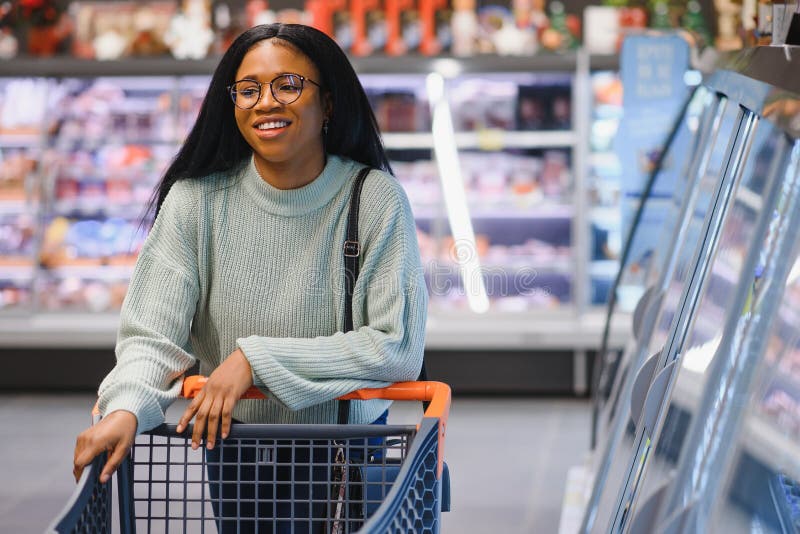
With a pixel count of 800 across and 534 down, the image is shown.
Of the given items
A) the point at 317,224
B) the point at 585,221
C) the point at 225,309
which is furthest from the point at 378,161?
the point at 585,221

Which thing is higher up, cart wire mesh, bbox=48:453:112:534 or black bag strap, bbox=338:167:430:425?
Answer: black bag strap, bbox=338:167:430:425

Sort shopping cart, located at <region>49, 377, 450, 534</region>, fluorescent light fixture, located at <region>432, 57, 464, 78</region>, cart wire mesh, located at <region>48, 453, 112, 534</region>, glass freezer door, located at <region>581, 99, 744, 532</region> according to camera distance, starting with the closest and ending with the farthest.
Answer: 1. cart wire mesh, located at <region>48, 453, 112, 534</region>
2. shopping cart, located at <region>49, 377, 450, 534</region>
3. glass freezer door, located at <region>581, 99, 744, 532</region>
4. fluorescent light fixture, located at <region>432, 57, 464, 78</region>

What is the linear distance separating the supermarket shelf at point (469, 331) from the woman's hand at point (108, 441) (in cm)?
493

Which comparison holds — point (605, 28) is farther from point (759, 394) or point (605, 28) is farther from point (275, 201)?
point (759, 394)

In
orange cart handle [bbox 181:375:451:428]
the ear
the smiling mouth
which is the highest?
the ear

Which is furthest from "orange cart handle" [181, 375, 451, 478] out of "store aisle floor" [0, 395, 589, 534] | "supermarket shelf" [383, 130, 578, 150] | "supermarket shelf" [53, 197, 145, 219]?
"supermarket shelf" [53, 197, 145, 219]

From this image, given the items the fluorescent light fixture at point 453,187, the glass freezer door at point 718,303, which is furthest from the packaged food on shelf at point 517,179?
the glass freezer door at point 718,303

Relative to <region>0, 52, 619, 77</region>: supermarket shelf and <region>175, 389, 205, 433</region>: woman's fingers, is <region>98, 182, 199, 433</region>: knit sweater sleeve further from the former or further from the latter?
<region>0, 52, 619, 77</region>: supermarket shelf

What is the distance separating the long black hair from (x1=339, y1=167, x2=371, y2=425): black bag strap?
15 centimetres

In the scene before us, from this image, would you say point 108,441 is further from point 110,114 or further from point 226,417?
point 110,114

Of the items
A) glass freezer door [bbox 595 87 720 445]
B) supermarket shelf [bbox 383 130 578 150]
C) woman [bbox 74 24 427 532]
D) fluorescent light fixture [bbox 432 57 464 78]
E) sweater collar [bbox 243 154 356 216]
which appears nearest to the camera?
woman [bbox 74 24 427 532]

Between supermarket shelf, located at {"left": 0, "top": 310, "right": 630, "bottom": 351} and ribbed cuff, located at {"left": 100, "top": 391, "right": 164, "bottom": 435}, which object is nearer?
ribbed cuff, located at {"left": 100, "top": 391, "right": 164, "bottom": 435}

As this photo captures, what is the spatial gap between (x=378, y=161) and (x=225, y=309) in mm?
369

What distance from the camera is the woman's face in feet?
5.76
